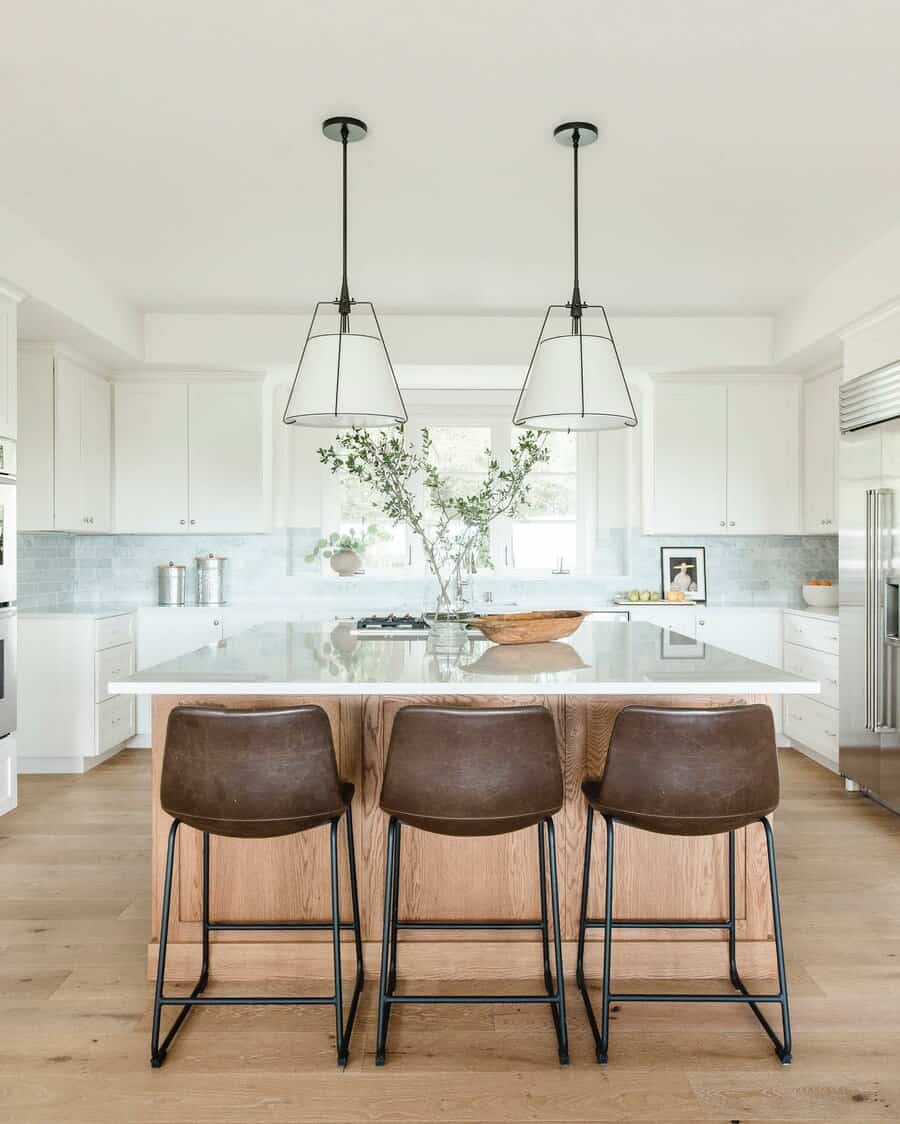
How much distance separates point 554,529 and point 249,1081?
4556 millimetres

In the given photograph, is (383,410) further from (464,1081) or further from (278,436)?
(278,436)

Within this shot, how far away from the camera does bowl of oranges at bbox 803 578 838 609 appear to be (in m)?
5.42

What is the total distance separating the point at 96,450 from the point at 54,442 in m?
0.45

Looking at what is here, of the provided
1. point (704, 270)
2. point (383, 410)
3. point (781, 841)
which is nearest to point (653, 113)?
point (383, 410)

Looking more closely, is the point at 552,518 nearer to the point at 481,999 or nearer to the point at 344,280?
the point at 344,280

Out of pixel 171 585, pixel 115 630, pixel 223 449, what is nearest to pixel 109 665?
pixel 115 630

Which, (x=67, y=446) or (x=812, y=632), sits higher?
(x=67, y=446)

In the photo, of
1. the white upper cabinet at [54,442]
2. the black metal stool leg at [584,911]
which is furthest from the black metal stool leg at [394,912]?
the white upper cabinet at [54,442]

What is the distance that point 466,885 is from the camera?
260 cm

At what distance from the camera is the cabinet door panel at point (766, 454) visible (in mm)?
5688

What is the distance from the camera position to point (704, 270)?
15.0 ft

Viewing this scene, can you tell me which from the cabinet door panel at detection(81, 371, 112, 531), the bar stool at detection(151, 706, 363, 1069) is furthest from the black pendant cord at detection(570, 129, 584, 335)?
the cabinet door panel at detection(81, 371, 112, 531)

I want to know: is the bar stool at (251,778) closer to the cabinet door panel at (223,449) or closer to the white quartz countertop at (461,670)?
the white quartz countertop at (461,670)

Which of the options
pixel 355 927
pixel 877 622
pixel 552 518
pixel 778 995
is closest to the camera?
pixel 778 995
